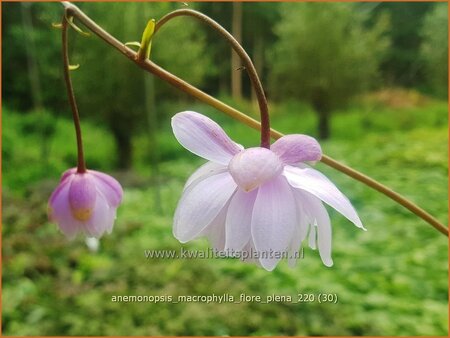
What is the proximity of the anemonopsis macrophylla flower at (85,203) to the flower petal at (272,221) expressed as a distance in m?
0.18

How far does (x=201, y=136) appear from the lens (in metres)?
0.34

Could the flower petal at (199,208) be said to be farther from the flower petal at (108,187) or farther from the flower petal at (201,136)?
the flower petal at (108,187)

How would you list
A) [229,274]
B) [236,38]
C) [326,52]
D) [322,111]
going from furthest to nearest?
1. [322,111]
2. [326,52]
3. [236,38]
4. [229,274]

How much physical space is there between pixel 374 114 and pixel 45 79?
2.40 meters

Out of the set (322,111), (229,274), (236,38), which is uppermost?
(236,38)

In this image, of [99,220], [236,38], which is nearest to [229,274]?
[99,220]

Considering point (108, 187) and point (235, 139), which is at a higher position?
point (108, 187)

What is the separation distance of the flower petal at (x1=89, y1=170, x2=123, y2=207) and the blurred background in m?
1.22

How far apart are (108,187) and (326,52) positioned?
3705 mm

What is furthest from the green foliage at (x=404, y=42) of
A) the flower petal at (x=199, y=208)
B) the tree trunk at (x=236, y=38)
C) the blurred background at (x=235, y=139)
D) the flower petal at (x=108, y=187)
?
the flower petal at (x=199, y=208)

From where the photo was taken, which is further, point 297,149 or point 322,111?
point 322,111

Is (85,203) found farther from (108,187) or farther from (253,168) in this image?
(253,168)

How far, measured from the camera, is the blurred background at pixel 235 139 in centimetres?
178

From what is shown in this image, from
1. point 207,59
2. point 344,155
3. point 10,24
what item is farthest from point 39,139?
point 344,155
